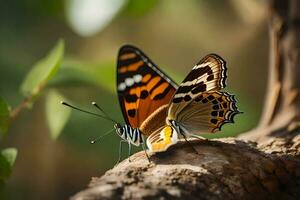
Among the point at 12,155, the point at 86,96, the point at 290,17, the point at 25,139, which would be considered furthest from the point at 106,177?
the point at 25,139

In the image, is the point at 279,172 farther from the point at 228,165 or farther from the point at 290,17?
the point at 290,17

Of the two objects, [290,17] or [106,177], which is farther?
[290,17]

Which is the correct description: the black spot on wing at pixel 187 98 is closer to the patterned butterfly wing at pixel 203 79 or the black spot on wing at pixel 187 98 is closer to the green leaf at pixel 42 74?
the patterned butterfly wing at pixel 203 79

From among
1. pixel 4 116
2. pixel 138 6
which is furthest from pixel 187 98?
pixel 138 6

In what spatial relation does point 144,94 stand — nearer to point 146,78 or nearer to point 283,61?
point 146,78

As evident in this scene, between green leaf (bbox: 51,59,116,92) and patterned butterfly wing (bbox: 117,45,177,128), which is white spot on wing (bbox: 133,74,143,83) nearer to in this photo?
patterned butterfly wing (bbox: 117,45,177,128)

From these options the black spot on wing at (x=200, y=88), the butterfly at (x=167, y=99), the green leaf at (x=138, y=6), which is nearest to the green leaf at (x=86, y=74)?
the butterfly at (x=167, y=99)
